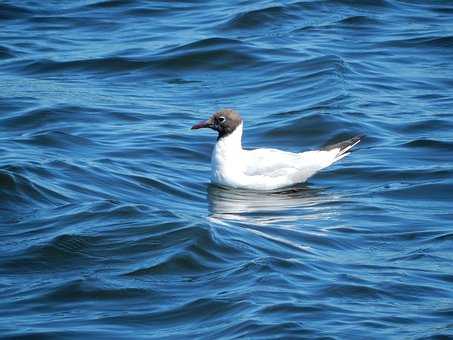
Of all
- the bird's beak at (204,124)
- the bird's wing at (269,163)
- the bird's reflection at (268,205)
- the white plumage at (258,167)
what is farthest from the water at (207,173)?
the bird's beak at (204,124)

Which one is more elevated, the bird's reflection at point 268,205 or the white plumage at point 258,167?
the white plumage at point 258,167

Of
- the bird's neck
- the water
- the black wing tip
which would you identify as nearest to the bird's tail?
the black wing tip

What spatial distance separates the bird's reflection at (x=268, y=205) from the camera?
1251 centimetres

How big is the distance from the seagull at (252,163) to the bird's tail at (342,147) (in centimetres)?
6

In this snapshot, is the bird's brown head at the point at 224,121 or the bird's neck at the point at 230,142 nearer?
the bird's neck at the point at 230,142

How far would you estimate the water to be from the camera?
967 cm

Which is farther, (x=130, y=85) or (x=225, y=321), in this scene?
(x=130, y=85)

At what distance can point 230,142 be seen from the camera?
14031mm

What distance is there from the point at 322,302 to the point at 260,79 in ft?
29.6

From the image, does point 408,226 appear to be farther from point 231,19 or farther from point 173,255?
point 231,19

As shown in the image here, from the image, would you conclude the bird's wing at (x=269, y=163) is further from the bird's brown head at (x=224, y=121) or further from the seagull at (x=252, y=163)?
the bird's brown head at (x=224, y=121)

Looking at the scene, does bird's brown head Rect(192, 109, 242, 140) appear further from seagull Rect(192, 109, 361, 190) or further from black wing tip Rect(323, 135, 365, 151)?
black wing tip Rect(323, 135, 365, 151)

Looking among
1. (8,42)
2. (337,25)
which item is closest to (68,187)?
(8,42)

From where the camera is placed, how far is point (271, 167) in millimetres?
13688
